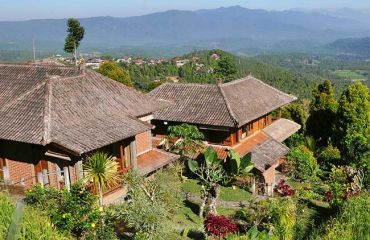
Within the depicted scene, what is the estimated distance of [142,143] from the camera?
2125cm

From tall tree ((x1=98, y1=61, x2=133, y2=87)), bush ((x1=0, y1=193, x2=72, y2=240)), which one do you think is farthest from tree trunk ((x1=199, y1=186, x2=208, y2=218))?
tall tree ((x1=98, y1=61, x2=133, y2=87))

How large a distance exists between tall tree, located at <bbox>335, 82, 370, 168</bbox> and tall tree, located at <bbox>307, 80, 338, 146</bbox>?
14.3 feet

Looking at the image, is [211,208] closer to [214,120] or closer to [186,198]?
[186,198]

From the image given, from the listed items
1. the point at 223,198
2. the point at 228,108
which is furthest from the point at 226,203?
the point at 228,108

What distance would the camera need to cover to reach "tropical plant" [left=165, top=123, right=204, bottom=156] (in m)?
23.8

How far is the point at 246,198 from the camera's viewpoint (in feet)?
73.0

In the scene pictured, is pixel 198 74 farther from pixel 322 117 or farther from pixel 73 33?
pixel 322 117

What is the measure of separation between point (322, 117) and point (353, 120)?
584cm

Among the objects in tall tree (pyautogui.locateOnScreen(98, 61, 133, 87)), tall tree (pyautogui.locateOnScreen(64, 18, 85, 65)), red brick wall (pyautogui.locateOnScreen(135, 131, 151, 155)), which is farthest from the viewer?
tall tree (pyautogui.locateOnScreen(98, 61, 133, 87))

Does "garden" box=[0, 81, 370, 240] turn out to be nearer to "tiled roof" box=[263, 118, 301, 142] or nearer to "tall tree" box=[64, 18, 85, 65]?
"tiled roof" box=[263, 118, 301, 142]

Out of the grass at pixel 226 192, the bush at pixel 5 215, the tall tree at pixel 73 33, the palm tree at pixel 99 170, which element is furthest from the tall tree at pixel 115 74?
the bush at pixel 5 215

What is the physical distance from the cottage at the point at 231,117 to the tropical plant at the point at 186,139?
2.76 feet

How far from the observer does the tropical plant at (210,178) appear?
1875 cm

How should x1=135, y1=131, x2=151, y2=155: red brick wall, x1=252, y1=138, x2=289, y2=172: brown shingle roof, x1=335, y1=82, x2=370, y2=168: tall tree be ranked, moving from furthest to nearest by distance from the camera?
x1=335, y1=82, x2=370, y2=168: tall tree < x1=252, y1=138, x2=289, y2=172: brown shingle roof < x1=135, y1=131, x2=151, y2=155: red brick wall
